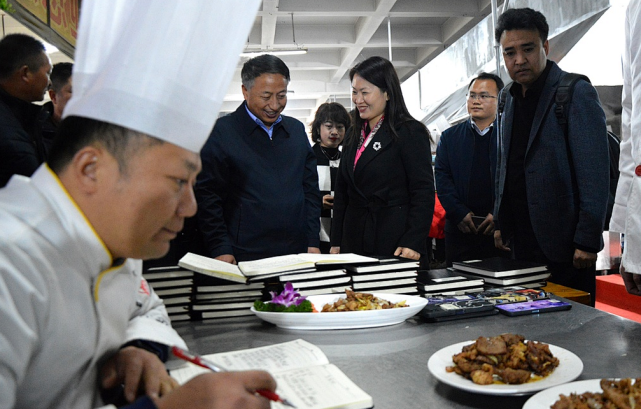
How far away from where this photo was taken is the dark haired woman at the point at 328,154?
12.2 feet

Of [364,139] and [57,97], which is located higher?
[57,97]

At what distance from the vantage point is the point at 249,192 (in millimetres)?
2361

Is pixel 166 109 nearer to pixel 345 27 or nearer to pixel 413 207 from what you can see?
pixel 413 207

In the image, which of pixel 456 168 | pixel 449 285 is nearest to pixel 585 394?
pixel 449 285

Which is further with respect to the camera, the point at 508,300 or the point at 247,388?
the point at 508,300

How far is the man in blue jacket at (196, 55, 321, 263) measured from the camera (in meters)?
2.34

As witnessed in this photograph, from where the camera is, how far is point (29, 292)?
621mm

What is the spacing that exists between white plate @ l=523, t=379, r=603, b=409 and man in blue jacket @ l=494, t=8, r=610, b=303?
139cm

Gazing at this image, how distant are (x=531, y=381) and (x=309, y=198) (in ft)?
5.98

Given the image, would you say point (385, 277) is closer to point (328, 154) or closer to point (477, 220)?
point (477, 220)

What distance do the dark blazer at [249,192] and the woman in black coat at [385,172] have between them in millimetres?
279

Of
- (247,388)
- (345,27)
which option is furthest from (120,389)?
(345,27)

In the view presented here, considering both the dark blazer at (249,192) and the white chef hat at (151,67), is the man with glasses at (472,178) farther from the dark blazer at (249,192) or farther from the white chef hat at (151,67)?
the white chef hat at (151,67)

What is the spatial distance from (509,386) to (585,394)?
12cm
